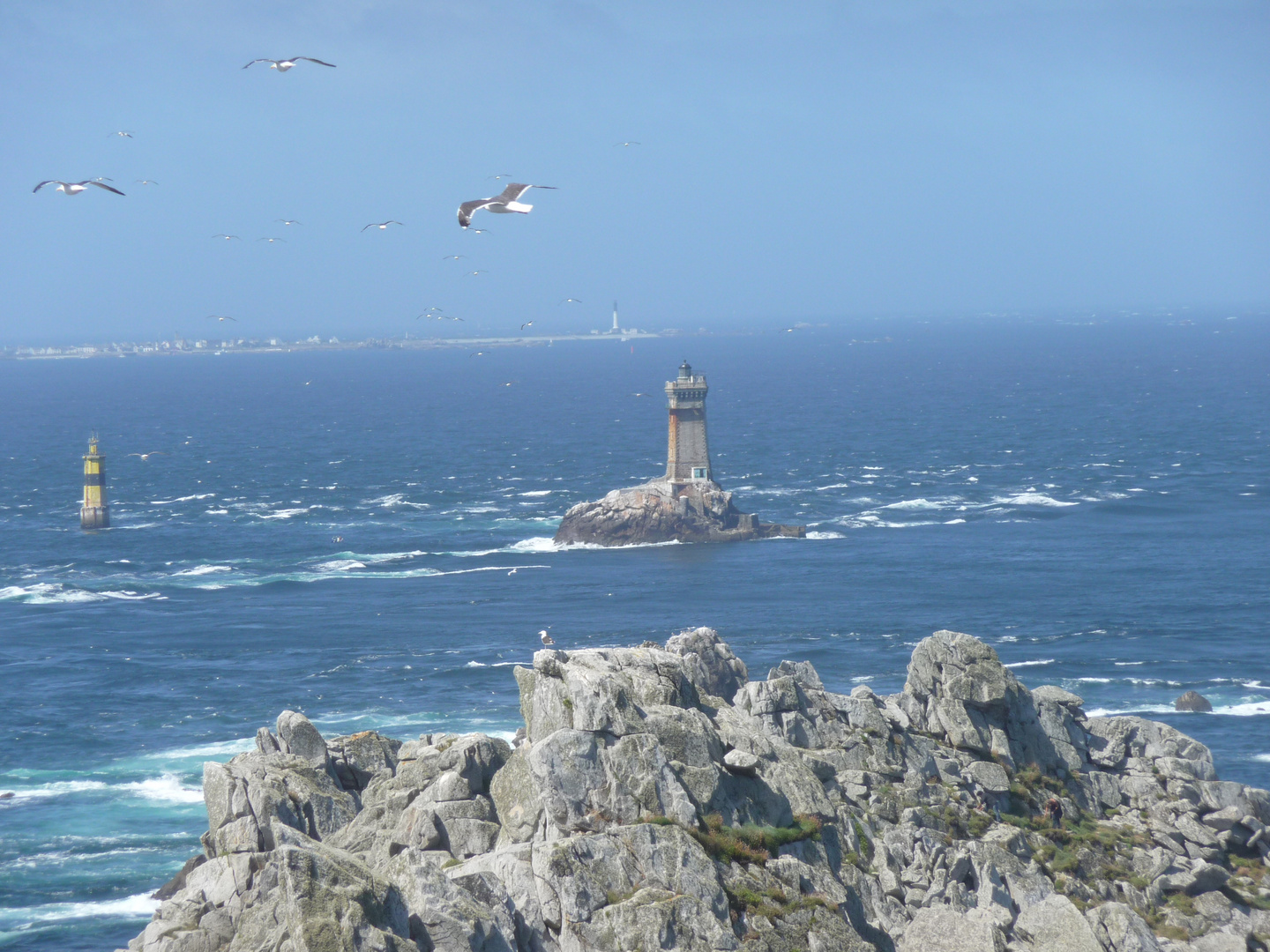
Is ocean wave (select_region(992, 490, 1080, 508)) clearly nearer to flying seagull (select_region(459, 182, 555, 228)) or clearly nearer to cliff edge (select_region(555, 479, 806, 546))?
cliff edge (select_region(555, 479, 806, 546))

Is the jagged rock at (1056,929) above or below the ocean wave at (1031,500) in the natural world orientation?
above

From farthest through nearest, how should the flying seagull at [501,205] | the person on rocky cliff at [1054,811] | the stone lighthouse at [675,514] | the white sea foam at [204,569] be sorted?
the stone lighthouse at [675,514] < the white sea foam at [204,569] < the person on rocky cliff at [1054,811] < the flying seagull at [501,205]

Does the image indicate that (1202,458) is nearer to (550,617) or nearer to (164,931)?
(550,617)

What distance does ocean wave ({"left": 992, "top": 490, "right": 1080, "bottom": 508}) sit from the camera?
435ft

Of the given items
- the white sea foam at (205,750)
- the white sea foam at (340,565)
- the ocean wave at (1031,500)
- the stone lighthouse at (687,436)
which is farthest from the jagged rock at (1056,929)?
the ocean wave at (1031,500)

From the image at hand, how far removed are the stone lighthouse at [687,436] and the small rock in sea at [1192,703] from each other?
64.4 m

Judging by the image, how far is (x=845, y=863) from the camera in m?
35.8

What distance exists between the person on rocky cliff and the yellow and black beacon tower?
344ft

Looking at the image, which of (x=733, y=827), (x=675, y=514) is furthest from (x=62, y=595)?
(x=733, y=827)

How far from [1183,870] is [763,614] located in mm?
50541

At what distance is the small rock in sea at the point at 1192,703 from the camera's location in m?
66.5

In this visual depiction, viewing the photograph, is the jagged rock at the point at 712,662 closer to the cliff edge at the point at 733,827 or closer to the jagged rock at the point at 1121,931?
the cliff edge at the point at 733,827

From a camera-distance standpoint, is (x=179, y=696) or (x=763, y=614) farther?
(x=763, y=614)

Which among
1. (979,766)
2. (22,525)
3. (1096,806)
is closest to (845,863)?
(979,766)
